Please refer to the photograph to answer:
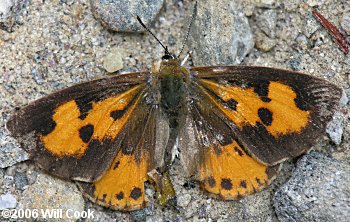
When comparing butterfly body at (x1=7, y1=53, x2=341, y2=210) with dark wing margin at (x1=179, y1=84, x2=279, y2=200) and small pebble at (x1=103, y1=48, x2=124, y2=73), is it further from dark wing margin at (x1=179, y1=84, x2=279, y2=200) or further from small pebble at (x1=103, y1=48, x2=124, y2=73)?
small pebble at (x1=103, y1=48, x2=124, y2=73)

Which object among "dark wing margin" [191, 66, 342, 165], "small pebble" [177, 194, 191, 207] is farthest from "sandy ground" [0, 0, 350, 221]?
"dark wing margin" [191, 66, 342, 165]

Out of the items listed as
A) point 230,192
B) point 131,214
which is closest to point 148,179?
point 131,214

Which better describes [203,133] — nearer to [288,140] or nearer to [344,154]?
[288,140]

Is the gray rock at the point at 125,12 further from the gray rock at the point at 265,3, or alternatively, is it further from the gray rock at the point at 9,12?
the gray rock at the point at 265,3

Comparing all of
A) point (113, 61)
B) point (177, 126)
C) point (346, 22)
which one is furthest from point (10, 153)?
point (346, 22)

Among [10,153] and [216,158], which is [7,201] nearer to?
[10,153]

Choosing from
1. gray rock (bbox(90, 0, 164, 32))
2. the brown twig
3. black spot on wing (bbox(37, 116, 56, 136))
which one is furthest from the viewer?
the brown twig
